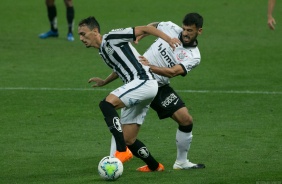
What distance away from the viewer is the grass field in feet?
36.1

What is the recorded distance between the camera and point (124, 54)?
10508 millimetres

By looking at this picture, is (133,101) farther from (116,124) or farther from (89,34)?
(89,34)

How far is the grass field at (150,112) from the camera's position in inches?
433

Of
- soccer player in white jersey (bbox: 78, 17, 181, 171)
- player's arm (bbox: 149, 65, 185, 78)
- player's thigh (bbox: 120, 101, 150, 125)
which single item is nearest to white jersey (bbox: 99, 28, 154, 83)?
soccer player in white jersey (bbox: 78, 17, 181, 171)

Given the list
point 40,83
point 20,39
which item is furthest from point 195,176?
point 20,39

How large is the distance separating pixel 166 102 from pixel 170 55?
0.67m

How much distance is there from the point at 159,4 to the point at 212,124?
14.7 metres

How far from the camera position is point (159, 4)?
28359 mm

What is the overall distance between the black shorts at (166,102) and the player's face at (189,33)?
669mm

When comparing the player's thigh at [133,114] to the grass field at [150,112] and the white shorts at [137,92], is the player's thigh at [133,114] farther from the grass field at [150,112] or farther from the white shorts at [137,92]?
the grass field at [150,112]

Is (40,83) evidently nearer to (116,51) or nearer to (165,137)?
(165,137)

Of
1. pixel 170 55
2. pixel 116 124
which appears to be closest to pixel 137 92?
pixel 116 124

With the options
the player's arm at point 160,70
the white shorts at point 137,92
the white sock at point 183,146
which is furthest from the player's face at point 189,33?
Result: the white sock at point 183,146

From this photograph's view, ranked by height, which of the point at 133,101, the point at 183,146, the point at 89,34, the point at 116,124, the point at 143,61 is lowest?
the point at 183,146
